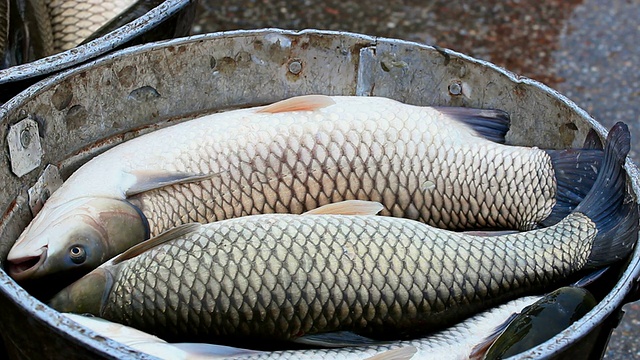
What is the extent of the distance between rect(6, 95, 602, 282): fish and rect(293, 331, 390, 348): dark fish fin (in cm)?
39

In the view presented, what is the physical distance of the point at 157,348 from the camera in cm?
148

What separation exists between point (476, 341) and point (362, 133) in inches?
21.9

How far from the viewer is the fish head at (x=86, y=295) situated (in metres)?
1.60

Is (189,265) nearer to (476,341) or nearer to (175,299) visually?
(175,299)

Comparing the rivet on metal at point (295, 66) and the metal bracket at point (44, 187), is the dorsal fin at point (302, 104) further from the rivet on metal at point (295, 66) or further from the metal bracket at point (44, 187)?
the metal bracket at point (44, 187)

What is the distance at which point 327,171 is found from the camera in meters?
1.90

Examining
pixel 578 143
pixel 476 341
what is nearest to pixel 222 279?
pixel 476 341

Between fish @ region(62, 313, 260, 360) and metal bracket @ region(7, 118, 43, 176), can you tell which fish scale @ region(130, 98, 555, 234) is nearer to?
metal bracket @ region(7, 118, 43, 176)

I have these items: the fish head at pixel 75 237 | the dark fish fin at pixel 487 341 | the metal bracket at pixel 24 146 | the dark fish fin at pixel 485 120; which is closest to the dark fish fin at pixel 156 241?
the fish head at pixel 75 237

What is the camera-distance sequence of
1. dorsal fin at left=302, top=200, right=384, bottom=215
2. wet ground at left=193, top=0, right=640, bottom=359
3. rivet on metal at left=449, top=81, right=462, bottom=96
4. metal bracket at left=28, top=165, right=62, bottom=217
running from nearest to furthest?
dorsal fin at left=302, top=200, right=384, bottom=215
metal bracket at left=28, top=165, right=62, bottom=217
rivet on metal at left=449, top=81, right=462, bottom=96
wet ground at left=193, top=0, right=640, bottom=359

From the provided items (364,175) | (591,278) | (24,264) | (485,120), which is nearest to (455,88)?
(485,120)

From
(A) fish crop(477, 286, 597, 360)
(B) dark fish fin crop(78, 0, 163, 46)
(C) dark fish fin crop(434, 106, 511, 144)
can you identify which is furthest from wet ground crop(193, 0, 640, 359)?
(A) fish crop(477, 286, 597, 360)

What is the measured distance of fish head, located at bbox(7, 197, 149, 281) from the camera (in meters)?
1.70

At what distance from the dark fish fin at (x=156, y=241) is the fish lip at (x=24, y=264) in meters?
0.14
